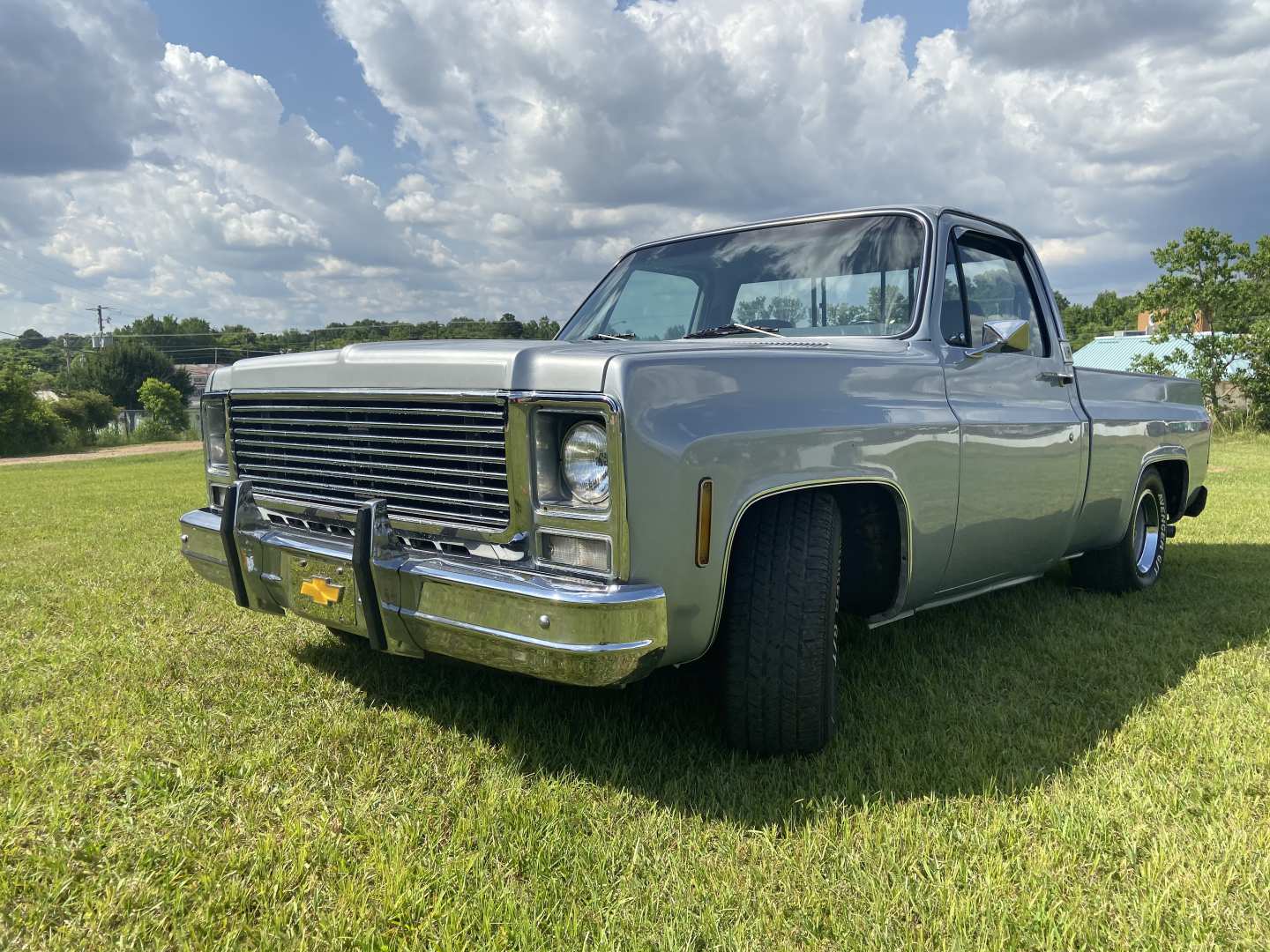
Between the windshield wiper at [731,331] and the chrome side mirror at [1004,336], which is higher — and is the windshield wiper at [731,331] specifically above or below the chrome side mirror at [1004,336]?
above

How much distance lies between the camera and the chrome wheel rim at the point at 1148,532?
5215 millimetres

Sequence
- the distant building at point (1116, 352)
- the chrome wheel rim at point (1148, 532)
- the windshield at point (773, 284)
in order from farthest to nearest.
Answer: the distant building at point (1116, 352) < the chrome wheel rim at point (1148, 532) < the windshield at point (773, 284)

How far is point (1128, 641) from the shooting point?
397 centimetres

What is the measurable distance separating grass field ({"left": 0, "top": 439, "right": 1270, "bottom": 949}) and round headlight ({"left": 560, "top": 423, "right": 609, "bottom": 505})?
86 centimetres

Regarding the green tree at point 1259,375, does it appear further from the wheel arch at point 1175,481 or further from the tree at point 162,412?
the tree at point 162,412

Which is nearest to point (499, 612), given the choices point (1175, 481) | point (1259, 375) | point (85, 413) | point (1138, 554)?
point (1138, 554)

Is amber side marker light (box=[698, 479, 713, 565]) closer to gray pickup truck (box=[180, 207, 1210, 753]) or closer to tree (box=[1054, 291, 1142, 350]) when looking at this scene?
gray pickup truck (box=[180, 207, 1210, 753])

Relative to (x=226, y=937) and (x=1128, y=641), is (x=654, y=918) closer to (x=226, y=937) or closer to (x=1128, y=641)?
(x=226, y=937)

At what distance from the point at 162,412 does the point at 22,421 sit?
14.7 m

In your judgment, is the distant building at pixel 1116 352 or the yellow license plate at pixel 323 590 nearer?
the yellow license plate at pixel 323 590

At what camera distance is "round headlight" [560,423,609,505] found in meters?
2.26

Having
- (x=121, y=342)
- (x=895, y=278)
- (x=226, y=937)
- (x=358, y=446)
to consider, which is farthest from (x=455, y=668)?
(x=121, y=342)

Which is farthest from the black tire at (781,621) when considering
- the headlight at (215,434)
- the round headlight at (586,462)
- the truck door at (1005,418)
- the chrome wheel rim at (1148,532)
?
the chrome wheel rim at (1148,532)

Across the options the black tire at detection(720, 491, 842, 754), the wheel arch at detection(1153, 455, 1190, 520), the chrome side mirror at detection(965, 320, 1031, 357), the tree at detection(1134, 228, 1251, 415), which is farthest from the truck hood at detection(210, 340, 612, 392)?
the tree at detection(1134, 228, 1251, 415)
